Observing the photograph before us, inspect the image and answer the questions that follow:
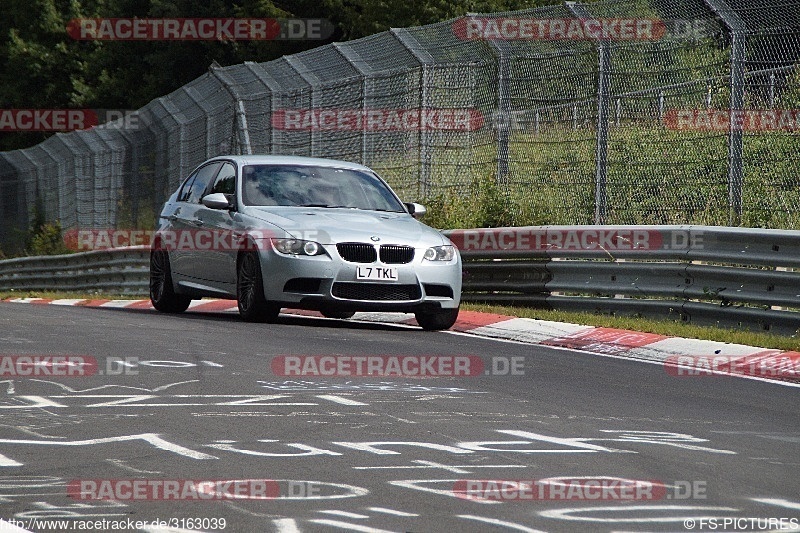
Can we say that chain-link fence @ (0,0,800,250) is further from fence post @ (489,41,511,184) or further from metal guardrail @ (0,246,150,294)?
metal guardrail @ (0,246,150,294)

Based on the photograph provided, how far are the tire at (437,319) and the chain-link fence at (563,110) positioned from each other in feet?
8.28

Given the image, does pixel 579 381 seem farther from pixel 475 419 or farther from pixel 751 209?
pixel 751 209

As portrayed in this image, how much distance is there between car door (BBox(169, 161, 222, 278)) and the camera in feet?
50.5

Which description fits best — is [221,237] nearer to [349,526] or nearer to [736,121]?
[736,121]

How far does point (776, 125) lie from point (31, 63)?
6264 cm

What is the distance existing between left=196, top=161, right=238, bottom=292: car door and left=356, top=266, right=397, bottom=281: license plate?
1.48 m

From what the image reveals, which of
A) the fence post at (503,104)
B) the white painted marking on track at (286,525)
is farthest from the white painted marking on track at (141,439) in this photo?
the fence post at (503,104)

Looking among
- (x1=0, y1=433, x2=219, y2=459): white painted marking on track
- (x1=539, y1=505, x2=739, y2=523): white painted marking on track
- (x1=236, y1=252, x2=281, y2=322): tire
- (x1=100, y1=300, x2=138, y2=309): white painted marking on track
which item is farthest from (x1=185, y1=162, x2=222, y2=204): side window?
(x1=539, y1=505, x2=739, y2=523): white painted marking on track

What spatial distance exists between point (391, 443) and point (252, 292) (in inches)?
273

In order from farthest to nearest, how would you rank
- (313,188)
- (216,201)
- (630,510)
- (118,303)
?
(118,303), (313,188), (216,201), (630,510)

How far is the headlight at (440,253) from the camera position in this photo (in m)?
13.7

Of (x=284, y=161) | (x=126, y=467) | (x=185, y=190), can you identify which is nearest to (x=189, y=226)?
(x=185, y=190)

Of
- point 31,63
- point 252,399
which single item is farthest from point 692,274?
point 31,63

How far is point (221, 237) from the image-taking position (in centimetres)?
1460
